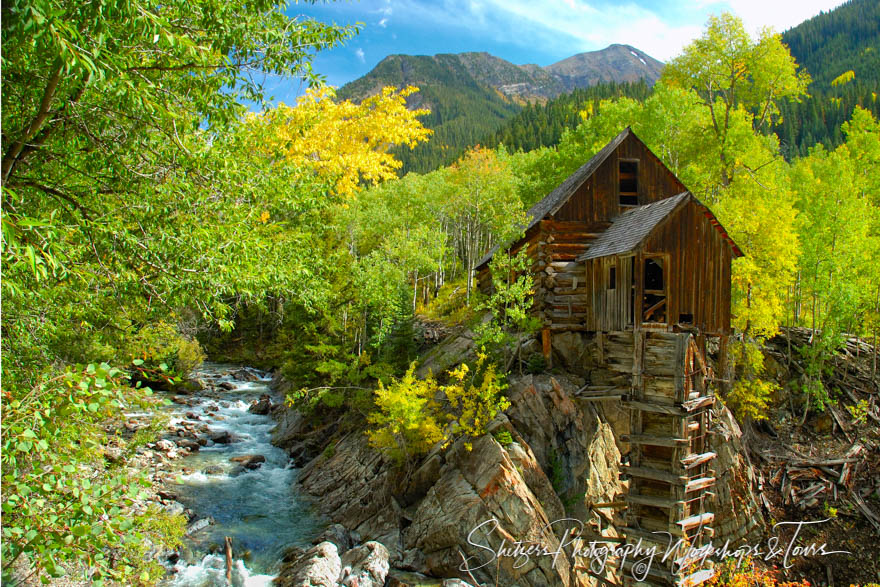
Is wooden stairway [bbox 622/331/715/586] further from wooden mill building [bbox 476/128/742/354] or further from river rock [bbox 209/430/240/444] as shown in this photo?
river rock [bbox 209/430/240/444]

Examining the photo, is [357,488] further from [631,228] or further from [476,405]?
[631,228]

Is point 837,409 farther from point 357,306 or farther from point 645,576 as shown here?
point 357,306

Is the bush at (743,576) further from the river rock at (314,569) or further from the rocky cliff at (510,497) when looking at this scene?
the river rock at (314,569)

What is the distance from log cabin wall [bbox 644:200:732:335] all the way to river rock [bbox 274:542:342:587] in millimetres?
11689

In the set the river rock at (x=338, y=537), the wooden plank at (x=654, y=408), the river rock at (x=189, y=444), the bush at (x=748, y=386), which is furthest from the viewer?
the river rock at (x=189, y=444)

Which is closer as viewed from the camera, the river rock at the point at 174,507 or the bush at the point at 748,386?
the river rock at the point at 174,507

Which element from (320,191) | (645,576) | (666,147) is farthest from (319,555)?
(666,147)

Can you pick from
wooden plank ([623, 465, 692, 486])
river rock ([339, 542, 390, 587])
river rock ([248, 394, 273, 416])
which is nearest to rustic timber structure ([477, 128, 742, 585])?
wooden plank ([623, 465, 692, 486])

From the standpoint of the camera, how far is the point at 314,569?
11.9 metres

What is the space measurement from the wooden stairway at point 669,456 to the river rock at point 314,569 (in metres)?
7.72

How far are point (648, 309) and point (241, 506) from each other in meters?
15.0

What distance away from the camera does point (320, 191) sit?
29.9 ft

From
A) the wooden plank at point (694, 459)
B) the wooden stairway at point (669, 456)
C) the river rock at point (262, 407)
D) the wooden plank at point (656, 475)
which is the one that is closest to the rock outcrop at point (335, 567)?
the wooden stairway at point (669, 456)

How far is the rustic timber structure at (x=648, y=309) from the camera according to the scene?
13.1 m
